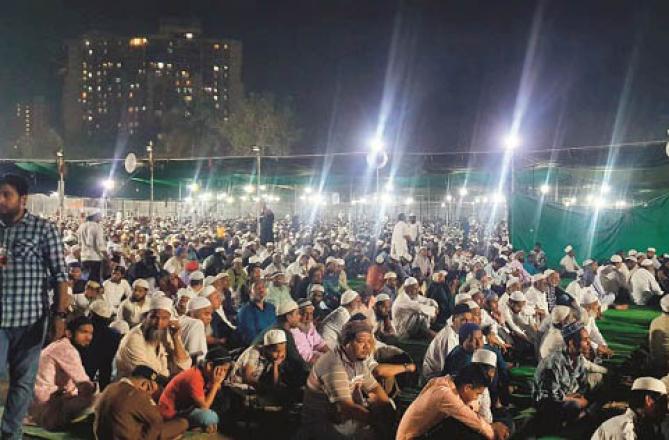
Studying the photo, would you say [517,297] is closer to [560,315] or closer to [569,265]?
[560,315]

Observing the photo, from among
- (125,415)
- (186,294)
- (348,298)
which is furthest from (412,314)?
(125,415)

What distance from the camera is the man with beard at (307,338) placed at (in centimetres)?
602

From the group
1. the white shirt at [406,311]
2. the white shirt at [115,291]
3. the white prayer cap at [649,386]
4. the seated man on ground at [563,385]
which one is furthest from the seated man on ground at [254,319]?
the white prayer cap at [649,386]

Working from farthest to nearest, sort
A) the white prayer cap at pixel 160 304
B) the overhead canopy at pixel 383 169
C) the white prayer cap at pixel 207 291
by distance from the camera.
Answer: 1. the overhead canopy at pixel 383 169
2. the white prayer cap at pixel 207 291
3. the white prayer cap at pixel 160 304

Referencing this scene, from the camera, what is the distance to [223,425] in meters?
5.09

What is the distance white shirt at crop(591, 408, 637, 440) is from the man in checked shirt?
9.34 feet

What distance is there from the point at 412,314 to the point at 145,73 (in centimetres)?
9144

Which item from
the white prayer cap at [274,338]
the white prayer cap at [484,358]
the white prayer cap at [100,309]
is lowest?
the white prayer cap at [100,309]

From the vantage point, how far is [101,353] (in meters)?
5.71

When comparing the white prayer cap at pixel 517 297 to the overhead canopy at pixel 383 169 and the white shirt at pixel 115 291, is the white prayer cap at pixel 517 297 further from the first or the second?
the overhead canopy at pixel 383 169

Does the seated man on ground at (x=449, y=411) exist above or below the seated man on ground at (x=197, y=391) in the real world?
above

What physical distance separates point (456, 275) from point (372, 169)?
13.6 ft

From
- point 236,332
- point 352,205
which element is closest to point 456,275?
point 236,332

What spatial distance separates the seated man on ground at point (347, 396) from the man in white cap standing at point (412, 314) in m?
3.95
